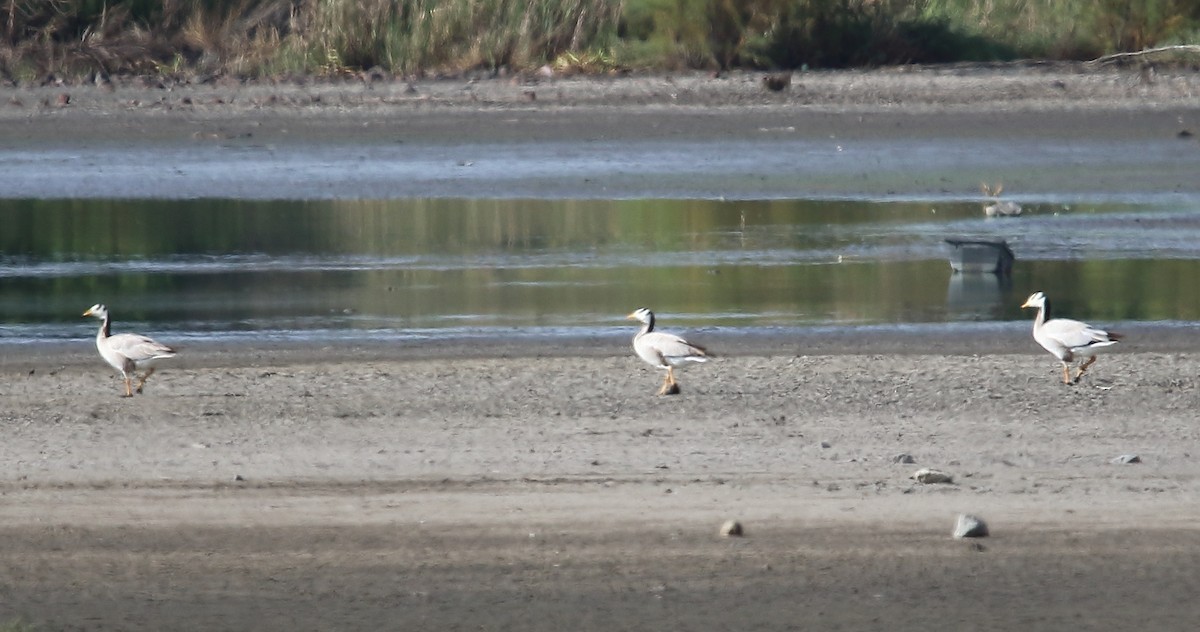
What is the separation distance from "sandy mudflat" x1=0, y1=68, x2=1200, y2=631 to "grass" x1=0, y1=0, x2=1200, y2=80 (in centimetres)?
1488

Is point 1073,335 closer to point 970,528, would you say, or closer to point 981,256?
point 970,528

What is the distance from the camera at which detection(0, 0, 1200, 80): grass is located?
25578 mm

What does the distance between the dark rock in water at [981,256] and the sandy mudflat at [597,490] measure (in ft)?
7.06

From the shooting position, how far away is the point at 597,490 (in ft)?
24.7

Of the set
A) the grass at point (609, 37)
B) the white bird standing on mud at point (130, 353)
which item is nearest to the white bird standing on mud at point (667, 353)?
the white bird standing on mud at point (130, 353)

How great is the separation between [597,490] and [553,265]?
685 cm

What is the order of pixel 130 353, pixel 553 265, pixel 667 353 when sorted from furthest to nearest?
pixel 553 265 → pixel 130 353 → pixel 667 353

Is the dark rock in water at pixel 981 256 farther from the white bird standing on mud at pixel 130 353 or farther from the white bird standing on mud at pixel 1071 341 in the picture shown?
the white bird standing on mud at pixel 130 353

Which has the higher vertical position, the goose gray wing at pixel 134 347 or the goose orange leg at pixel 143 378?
the goose gray wing at pixel 134 347

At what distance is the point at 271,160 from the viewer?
2053cm

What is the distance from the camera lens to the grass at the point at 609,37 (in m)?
25.6

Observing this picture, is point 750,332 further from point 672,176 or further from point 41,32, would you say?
point 41,32

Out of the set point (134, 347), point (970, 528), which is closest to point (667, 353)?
point (134, 347)

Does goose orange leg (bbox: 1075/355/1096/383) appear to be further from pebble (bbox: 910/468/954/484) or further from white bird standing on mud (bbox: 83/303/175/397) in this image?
white bird standing on mud (bbox: 83/303/175/397)
